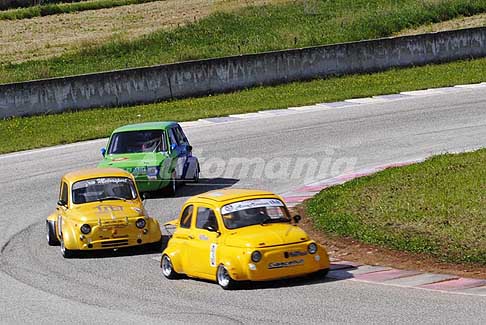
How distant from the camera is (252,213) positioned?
15680mm

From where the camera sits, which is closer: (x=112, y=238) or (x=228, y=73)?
(x=112, y=238)

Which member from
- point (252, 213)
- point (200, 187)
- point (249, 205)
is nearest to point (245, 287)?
point (252, 213)

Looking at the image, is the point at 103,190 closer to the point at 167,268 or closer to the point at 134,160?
the point at 167,268

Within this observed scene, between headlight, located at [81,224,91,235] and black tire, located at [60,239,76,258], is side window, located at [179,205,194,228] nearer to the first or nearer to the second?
headlight, located at [81,224,91,235]

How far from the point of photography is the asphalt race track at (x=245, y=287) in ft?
43.6

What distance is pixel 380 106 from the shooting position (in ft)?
105

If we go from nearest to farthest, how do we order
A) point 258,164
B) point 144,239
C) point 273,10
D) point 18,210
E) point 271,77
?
point 144,239
point 18,210
point 258,164
point 271,77
point 273,10

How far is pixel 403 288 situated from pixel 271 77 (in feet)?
74.5

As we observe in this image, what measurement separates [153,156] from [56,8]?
41543 mm

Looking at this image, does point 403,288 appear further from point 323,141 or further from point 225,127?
point 225,127

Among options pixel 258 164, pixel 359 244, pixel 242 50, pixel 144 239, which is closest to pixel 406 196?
pixel 359 244

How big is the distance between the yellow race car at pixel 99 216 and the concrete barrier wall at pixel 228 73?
14.7 metres

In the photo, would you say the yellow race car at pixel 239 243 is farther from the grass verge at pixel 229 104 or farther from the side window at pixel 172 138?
the grass verge at pixel 229 104

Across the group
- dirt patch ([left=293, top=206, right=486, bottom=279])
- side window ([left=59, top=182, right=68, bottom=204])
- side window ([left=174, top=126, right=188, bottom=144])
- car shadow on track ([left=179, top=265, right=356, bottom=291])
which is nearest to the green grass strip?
side window ([left=174, top=126, right=188, bottom=144])
